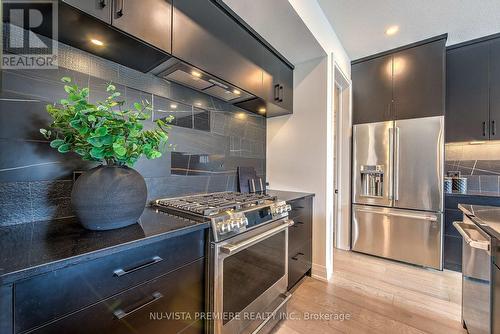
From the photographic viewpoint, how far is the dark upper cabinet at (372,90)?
271 cm

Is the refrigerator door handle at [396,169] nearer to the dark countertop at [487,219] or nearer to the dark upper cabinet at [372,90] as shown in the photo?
the dark upper cabinet at [372,90]

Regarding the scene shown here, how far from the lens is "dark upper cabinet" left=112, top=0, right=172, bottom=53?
38.5 inches

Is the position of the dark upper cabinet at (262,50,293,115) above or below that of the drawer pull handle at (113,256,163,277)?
above

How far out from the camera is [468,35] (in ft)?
7.70

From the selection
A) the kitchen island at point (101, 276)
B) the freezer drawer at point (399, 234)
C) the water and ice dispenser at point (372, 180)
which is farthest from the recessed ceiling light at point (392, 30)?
the kitchen island at point (101, 276)

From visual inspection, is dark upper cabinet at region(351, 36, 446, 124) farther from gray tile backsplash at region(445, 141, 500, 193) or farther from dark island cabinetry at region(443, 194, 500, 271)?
dark island cabinetry at region(443, 194, 500, 271)

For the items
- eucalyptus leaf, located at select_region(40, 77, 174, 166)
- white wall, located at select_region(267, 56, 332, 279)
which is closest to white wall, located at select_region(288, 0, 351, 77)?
white wall, located at select_region(267, 56, 332, 279)

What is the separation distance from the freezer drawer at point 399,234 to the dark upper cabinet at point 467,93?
106 cm

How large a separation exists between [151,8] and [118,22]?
0.22 meters

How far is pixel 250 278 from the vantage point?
1329 millimetres

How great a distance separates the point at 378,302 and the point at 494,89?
8.80 ft

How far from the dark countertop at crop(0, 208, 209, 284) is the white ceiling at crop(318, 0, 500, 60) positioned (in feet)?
7.57

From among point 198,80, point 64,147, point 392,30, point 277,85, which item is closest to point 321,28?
point 277,85

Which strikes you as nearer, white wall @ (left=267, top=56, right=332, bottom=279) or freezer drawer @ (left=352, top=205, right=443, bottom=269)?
white wall @ (left=267, top=56, right=332, bottom=279)
